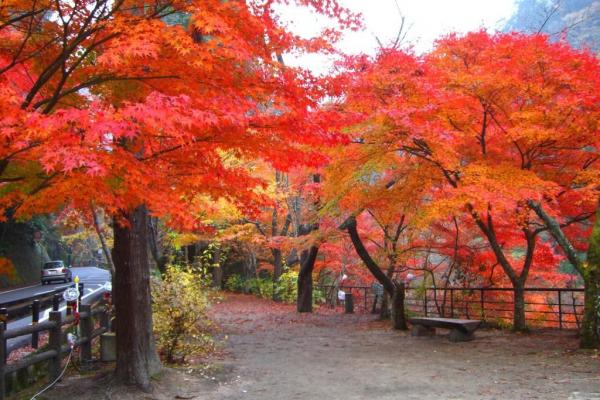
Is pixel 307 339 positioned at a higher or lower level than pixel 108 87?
lower

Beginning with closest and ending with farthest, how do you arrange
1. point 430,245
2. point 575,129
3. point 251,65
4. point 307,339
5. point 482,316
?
point 251,65 → point 575,129 → point 307,339 → point 482,316 → point 430,245

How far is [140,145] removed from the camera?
6219mm

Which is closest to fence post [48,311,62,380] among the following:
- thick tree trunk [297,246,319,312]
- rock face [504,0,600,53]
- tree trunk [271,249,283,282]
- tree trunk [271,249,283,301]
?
thick tree trunk [297,246,319,312]

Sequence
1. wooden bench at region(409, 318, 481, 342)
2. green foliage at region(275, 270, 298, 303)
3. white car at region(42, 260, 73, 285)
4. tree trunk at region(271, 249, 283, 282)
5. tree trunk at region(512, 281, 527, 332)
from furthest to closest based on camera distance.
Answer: white car at region(42, 260, 73, 285) → tree trunk at region(271, 249, 283, 282) → green foliage at region(275, 270, 298, 303) → tree trunk at region(512, 281, 527, 332) → wooden bench at region(409, 318, 481, 342)

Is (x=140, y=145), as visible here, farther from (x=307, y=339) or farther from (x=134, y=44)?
(x=307, y=339)

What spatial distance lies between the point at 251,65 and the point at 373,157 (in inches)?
Answer: 213

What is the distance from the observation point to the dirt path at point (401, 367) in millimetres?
7160

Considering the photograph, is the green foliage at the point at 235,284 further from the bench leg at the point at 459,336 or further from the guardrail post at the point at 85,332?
the guardrail post at the point at 85,332

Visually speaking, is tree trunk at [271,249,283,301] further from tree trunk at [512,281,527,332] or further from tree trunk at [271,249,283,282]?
tree trunk at [512,281,527,332]

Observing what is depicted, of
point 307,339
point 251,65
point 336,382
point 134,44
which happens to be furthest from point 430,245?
point 134,44

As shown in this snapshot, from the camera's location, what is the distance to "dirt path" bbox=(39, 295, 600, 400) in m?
7.10

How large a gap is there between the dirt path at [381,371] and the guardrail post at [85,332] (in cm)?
88

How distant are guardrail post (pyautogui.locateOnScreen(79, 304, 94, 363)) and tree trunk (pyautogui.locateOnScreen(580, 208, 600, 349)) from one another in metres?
9.32

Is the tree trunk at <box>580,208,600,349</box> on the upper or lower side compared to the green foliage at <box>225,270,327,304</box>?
upper
